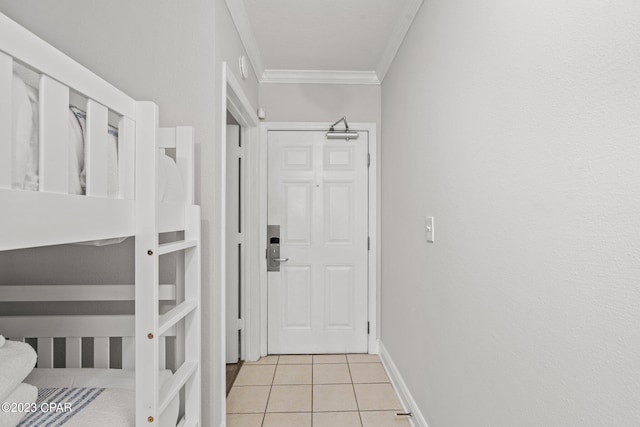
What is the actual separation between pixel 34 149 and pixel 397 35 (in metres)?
2.20

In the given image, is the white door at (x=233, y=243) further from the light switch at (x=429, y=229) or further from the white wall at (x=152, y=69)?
the light switch at (x=429, y=229)

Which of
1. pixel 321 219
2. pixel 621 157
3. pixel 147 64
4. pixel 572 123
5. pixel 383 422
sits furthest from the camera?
pixel 321 219

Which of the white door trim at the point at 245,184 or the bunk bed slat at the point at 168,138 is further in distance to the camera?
the white door trim at the point at 245,184

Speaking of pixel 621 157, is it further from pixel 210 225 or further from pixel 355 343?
pixel 355 343

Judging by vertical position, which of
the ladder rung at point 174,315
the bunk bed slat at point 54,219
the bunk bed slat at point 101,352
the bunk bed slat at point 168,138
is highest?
the bunk bed slat at point 168,138

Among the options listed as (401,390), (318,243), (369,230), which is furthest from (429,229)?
(318,243)

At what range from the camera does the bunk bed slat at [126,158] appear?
1.06 m

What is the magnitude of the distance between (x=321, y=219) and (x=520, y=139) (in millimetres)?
2136

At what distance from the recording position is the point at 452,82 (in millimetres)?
1502

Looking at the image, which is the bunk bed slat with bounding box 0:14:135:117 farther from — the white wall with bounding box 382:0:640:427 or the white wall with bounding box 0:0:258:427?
the white wall with bounding box 382:0:640:427

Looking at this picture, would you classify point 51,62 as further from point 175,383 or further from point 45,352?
point 45,352

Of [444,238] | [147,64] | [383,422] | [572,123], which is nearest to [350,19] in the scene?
[147,64]

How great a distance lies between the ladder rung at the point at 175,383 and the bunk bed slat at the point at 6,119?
2.84ft

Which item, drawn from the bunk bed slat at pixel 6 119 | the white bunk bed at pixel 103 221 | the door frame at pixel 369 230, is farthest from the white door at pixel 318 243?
the bunk bed slat at pixel 6 119
